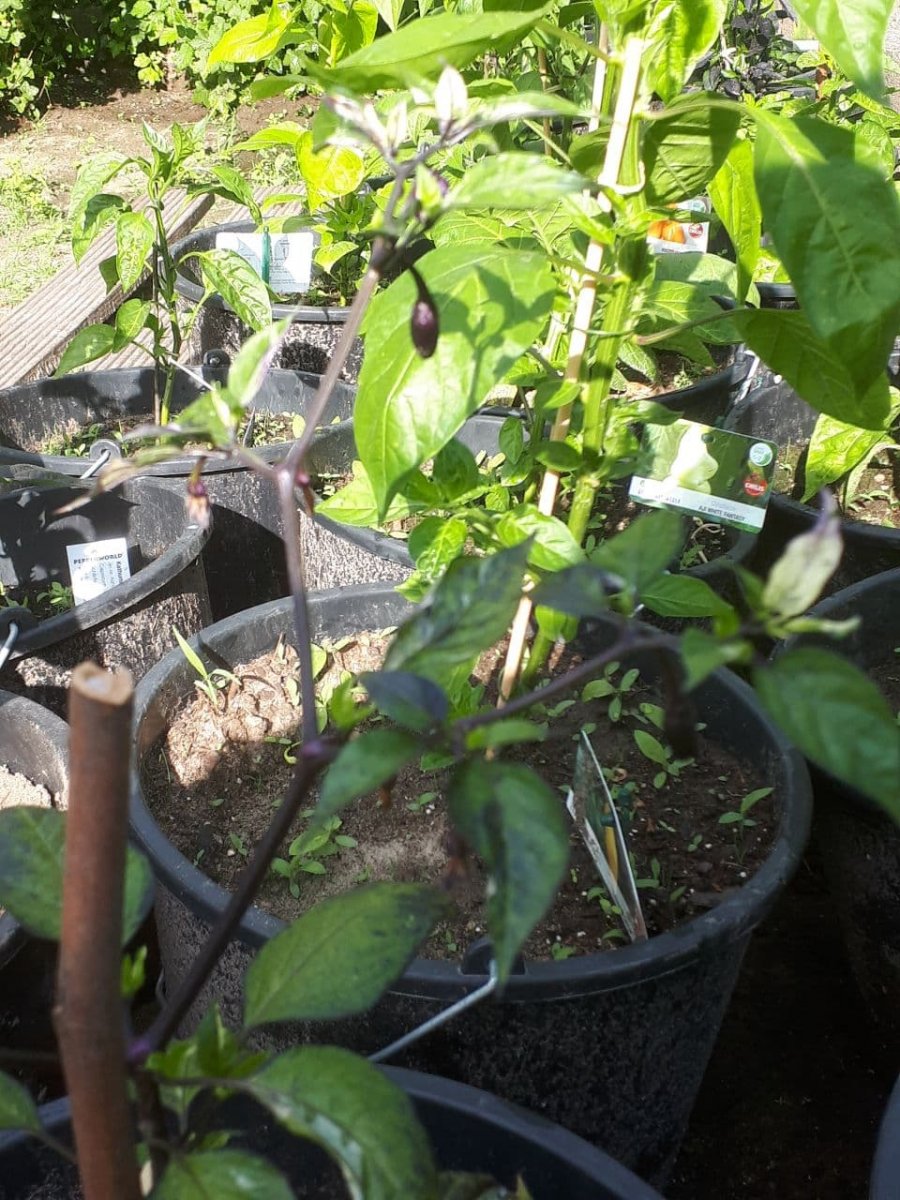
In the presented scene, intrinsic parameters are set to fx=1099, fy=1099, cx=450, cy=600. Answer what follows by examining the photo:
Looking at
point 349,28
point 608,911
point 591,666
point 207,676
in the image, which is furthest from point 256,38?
point 591,666

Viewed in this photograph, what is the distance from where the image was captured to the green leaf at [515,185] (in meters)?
0.44

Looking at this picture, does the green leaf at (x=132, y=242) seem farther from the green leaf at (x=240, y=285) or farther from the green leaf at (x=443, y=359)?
the green leaf at (x=443, y=359)

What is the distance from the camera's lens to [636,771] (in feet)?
4.14

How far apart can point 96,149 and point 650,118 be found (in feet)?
15.8

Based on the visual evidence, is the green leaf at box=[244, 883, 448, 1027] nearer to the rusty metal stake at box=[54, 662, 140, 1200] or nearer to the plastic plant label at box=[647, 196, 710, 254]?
the rusty metal stake at box=[54, 662, 140, 1200]

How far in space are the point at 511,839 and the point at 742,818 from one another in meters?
0.85

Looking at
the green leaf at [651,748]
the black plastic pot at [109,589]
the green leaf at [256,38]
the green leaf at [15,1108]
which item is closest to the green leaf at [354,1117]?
the green leaf at [15,1108]

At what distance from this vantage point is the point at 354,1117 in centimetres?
44

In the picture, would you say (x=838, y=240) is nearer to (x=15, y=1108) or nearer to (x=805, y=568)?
(x=805, y=568)

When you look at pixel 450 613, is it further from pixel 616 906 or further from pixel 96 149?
pixel 96 149

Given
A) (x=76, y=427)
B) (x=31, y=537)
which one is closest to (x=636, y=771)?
(x=31, y=537)

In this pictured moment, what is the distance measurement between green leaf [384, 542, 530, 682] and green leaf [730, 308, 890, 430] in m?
0.53

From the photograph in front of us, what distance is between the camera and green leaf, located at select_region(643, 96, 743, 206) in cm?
84

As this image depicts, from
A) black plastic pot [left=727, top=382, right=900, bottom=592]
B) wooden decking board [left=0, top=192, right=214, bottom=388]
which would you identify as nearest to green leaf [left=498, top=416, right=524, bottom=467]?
black plastic pot [left=727, top=382, right=900, bottom=592]
